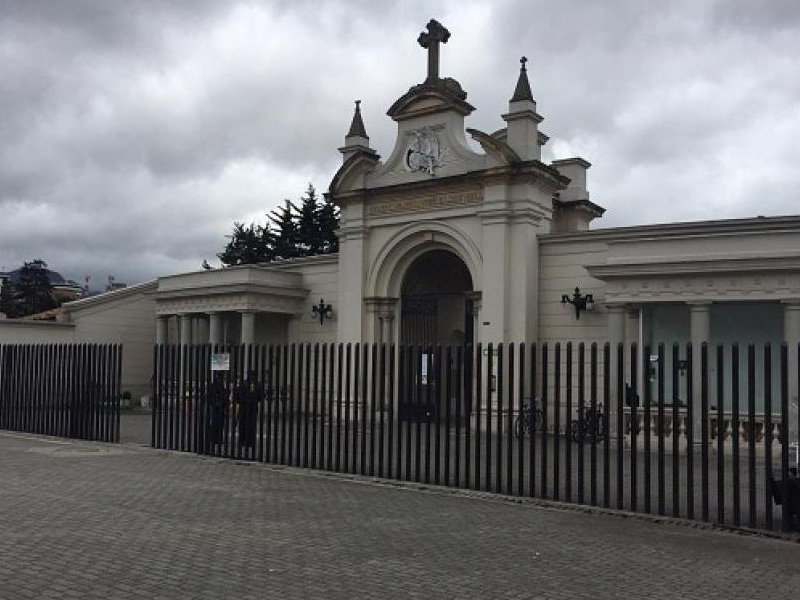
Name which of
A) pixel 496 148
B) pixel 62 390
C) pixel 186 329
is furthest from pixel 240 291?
pixel 496 148

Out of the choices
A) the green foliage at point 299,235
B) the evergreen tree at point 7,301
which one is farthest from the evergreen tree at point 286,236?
the evergreen tree at point 7,301

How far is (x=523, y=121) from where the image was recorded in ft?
70.6

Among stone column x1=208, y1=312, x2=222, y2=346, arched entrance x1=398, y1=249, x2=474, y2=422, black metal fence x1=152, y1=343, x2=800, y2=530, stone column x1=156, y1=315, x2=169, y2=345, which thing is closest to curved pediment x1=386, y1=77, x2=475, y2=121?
arched entrance x1=398, y1=249, x2=474, y2=422

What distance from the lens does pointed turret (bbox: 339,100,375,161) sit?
82.8 ft

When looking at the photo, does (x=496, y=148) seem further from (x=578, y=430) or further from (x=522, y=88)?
(x=578, y=430)

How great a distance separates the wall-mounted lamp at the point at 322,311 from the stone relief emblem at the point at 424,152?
225 inches

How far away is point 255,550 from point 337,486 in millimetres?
4356

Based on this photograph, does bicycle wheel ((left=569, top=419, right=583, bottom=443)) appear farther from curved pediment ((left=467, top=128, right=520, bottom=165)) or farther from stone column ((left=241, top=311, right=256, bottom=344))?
stone column ((left=241, top=311, right=256, bottom=344))

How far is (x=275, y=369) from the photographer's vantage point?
47.9ft

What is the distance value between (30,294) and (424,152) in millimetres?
47673

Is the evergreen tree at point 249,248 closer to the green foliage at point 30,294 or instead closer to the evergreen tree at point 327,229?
the evergreen tree at point 327,229

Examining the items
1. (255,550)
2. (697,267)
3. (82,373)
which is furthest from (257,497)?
(697,267)

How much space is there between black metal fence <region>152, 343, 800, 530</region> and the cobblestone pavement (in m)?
0.69

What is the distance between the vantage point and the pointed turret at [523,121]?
848 inches
